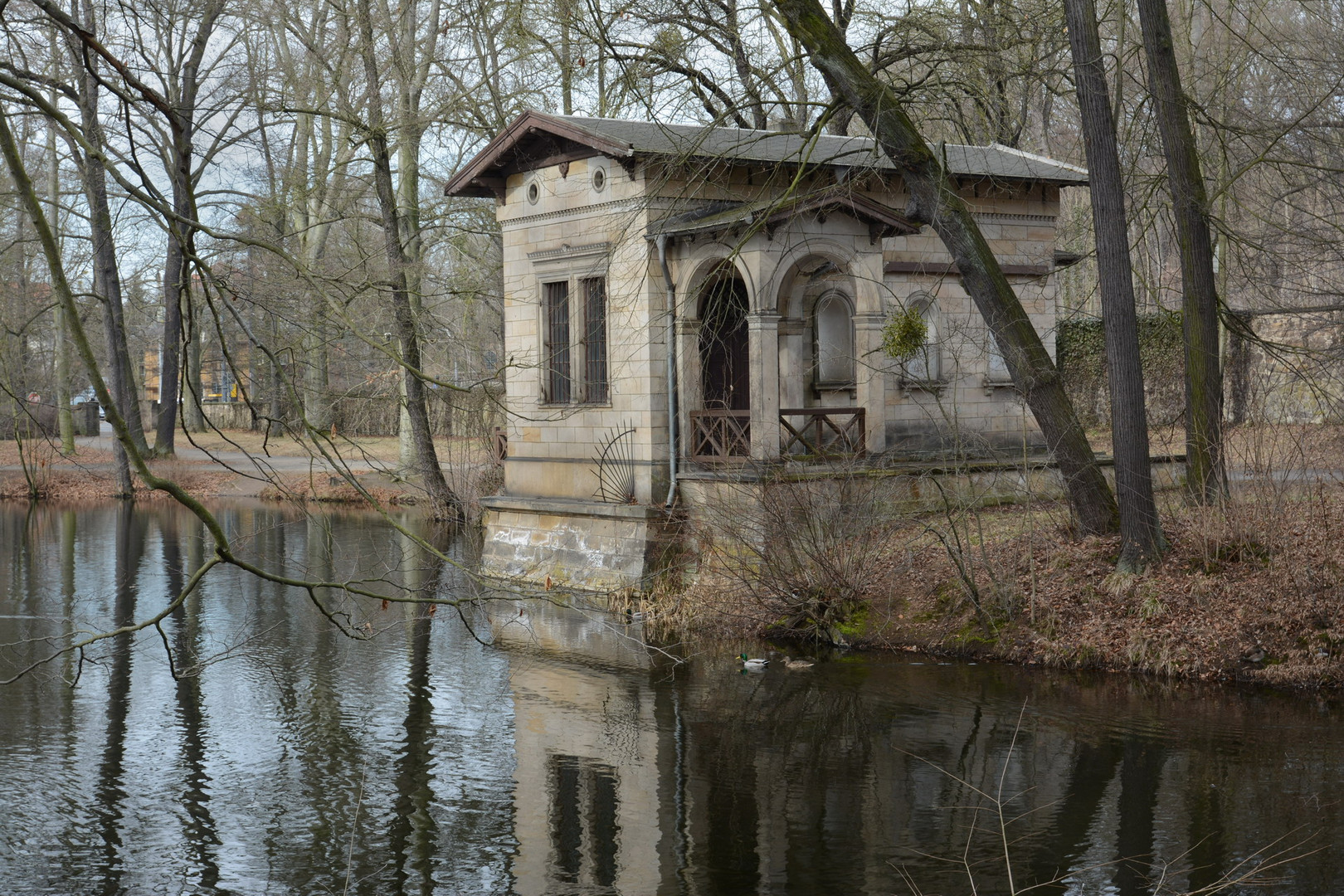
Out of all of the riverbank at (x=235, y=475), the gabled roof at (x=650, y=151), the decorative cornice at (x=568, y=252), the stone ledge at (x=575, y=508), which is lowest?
the stone ledge at (x=575, y=508)

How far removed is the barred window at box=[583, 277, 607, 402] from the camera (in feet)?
60.1

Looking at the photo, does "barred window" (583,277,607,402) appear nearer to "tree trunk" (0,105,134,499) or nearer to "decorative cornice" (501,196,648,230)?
"decorative cornice" (501,196,648,230)

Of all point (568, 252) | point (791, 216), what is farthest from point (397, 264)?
point (791, 216)

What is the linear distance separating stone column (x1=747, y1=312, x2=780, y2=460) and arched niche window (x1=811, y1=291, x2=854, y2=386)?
285 cm

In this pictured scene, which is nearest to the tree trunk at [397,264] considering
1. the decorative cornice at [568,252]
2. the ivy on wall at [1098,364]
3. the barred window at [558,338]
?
the barred window at [558,338]

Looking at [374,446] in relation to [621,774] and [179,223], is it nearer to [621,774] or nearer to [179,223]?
[621,774]

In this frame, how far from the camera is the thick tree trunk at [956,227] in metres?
13.2

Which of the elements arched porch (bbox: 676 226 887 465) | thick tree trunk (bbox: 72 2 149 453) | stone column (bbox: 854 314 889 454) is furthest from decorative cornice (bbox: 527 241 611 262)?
thick tree trunk (bbox: 72 2 149 453)

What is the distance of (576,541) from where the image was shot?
1803cm

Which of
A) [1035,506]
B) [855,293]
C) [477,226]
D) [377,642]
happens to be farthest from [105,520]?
[1035,506]

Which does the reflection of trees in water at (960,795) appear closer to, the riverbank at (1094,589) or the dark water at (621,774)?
the dark water at (621,774)

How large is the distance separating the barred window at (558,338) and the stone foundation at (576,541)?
1655 millimetres

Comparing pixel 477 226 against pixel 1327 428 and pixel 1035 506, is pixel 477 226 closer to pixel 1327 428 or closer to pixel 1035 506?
pixel 1035 506

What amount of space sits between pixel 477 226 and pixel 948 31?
1084cm
